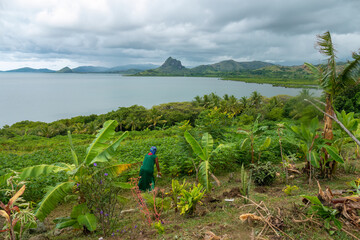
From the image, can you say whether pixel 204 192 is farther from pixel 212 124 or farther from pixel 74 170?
pixel 212 124

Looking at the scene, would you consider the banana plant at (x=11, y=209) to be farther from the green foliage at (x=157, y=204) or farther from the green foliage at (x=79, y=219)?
the green foliage at (x=157, y=204)

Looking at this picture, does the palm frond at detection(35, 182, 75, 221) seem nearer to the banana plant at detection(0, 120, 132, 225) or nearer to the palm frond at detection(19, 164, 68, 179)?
the banana plant at detection(0, 120, 132, 225)

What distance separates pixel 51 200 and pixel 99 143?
1545 millimetres

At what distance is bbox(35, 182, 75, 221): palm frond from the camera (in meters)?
4.53

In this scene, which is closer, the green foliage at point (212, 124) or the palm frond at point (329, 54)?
the palm frond at point (329, 54)

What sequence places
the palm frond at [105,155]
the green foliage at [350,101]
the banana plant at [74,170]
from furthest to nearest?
the green foliage at [350,101], the palm frond at [105,155], the banana plant at [74,170]

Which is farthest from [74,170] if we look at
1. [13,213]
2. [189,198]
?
[189,198]

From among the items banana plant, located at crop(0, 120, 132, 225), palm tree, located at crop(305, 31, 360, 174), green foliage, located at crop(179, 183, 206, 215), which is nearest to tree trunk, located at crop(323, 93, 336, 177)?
palm tree, located at crop(305, 31, 360, 174)

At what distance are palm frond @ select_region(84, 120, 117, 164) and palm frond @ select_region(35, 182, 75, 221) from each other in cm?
67

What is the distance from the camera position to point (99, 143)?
5426mm

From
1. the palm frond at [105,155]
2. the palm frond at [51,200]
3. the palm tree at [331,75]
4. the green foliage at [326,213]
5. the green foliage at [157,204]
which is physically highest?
the palm tree at [331,75]

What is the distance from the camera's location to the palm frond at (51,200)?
14.9 ft

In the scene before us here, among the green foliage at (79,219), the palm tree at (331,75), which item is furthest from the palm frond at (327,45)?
the green foliage at (79,219)

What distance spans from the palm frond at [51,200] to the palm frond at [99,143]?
670mm
